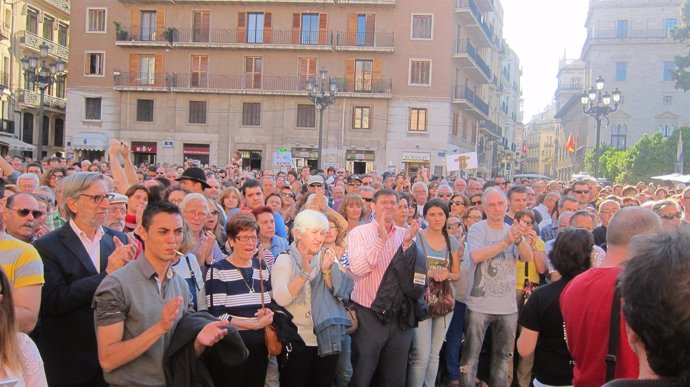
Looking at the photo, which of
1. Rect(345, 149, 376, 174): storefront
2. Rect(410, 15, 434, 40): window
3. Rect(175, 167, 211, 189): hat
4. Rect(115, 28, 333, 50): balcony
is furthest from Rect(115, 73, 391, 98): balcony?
Rect(175, 167, 211, 189): hat

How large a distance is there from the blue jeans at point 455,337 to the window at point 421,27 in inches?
Answer: 1310

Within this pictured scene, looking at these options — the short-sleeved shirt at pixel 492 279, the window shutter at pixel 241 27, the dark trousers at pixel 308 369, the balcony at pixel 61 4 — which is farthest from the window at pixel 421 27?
the dark trousers at pixel 308 369

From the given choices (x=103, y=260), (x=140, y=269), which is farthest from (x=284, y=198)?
(x=140, y=269)

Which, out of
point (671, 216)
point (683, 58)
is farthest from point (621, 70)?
point (671, 216)

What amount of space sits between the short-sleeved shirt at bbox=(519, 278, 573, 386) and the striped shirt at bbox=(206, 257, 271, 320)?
6.44 ft

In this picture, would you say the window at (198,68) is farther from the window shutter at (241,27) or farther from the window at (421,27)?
the window at (421,27)

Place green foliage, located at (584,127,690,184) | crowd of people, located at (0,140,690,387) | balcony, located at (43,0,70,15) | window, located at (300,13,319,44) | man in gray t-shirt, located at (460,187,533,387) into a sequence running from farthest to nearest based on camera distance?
balcony, located at (43,0,70,15), window, located at (300,13,319,44), green foliage, located at (584,127,690,184), man in gray t-shirt, located at (460,187,533,387), crowd of people, located at (0,140,690,387)

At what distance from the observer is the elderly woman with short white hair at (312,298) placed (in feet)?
16.6

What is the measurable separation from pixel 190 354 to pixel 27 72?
4323 cm

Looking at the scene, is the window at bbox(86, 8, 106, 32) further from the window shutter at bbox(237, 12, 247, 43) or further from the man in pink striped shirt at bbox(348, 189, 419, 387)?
the man in pink striped shirt at bbox(348, 189, 419, 387)

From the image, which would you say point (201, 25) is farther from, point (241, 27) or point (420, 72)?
point (420, 72)

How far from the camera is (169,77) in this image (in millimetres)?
39281

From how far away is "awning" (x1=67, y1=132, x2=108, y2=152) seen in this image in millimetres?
39156

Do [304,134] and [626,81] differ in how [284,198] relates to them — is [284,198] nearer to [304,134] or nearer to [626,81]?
[304,134]
